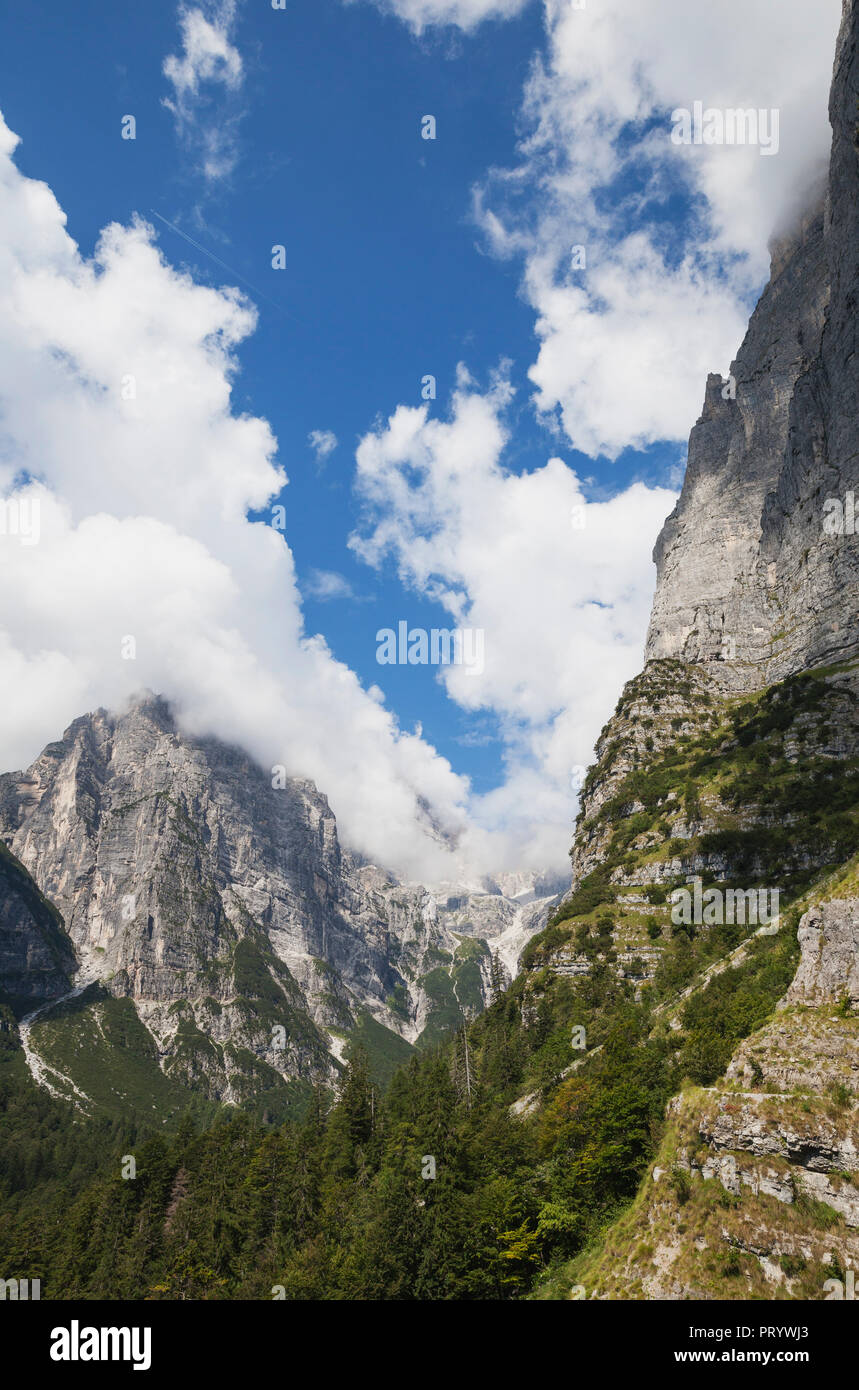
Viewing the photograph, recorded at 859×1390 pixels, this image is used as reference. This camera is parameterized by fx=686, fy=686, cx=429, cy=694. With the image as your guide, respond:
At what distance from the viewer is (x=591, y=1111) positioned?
5162cm

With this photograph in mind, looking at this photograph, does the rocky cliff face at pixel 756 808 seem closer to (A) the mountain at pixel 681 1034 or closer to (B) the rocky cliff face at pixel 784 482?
(A) the mountain at pixel 681 1034

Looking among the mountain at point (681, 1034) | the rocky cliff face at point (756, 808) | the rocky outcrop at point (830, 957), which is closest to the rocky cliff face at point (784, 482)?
the rocky cliff face at point (756, 808)

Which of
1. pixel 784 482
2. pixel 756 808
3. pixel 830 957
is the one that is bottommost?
pixel 830 957

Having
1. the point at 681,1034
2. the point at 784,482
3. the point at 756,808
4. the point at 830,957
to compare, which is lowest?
the point at 681,1034

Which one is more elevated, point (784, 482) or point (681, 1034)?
point (784, 482)

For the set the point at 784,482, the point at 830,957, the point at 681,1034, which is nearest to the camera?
the point at 830,957

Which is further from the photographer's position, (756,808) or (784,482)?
(784,482)

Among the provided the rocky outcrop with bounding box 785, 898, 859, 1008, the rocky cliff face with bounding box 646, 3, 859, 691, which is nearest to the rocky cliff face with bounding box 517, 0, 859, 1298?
the rocky outcrop with bounding box 785, 898, 859, 1008

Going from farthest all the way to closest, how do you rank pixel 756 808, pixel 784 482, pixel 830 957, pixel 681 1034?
1. pixel 784 482
2. pixel 756 808
3. pixel 681 1034
4. pixel 830 957

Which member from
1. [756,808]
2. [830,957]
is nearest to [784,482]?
[756,808]

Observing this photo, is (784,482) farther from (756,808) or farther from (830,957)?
(830,957)

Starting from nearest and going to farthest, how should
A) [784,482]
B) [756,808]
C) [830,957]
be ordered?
1. [830,957]
2. [756,808]
3. [784,482]
